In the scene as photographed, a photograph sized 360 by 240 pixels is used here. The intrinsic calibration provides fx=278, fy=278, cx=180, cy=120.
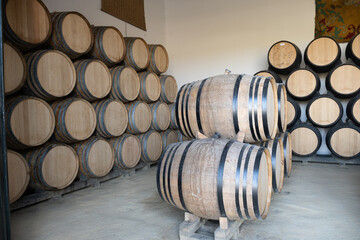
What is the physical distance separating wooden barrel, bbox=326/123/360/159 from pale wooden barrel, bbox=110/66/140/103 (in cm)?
346

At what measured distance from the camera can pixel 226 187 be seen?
1919 mm

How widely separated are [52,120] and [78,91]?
0.68 meters

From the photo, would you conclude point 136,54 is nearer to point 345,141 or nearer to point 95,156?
point 95,156

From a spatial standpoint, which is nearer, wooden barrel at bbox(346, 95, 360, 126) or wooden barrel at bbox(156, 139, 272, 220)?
wooden barrel at bbox(156, 139, 272, 220)

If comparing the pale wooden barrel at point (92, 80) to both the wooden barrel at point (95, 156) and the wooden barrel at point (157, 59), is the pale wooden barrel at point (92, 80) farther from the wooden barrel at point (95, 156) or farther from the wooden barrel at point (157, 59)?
the wooden barrel at point (157, 59)

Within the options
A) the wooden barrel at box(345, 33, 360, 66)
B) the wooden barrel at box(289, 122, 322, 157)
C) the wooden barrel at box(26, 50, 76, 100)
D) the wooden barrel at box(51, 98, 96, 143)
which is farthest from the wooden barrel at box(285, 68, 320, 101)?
the wooden barrel at box(26, 50, 76, 100)

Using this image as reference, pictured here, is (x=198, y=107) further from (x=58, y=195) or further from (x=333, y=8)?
(x=333, y=8)

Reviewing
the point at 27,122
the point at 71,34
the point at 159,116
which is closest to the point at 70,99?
the point at 27,122

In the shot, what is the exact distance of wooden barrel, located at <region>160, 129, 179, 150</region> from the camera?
5.53 meters

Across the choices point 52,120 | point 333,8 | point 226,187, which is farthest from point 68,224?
point 333,8

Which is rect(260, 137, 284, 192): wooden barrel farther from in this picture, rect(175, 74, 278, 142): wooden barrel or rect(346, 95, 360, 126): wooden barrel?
rect(346, 95, 360, 126): wooden barrel

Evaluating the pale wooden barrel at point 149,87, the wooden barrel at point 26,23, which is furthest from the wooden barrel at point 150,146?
the wooden barrel at point 26,23

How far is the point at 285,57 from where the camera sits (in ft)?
16.7

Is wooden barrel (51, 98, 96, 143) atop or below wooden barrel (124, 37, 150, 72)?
below
